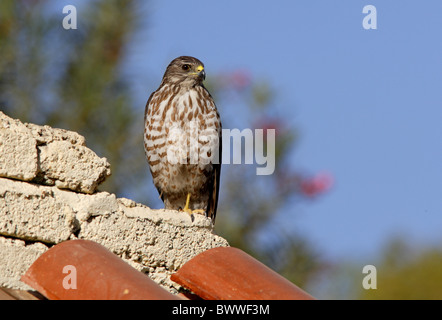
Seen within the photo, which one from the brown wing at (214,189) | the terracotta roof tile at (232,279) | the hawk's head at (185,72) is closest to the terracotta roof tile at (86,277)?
Answer: the terracotta roof tile at (232,279)

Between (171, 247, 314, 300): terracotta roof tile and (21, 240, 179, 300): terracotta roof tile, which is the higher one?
(21, 240, 179, 300): terracotta roof tile

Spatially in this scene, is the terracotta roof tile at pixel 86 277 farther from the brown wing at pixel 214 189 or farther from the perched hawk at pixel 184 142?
the brown wing at pixel 214 189

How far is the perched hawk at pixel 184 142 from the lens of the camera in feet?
20.4

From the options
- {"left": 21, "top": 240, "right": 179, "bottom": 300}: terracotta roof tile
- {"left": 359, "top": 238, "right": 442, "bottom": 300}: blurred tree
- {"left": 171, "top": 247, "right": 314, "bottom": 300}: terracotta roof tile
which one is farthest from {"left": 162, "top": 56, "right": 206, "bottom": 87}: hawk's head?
{"left": 359, "top": 238, "right": 442, "bottom": 300}: blurred tree

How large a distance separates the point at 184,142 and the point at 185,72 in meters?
0.82

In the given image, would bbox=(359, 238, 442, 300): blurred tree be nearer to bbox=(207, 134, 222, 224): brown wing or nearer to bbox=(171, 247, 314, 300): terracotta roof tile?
bbox=(207, 134, 222, 224): brown wing

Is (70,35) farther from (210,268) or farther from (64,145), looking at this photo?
(210,268)

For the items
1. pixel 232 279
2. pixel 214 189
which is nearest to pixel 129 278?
pixel 232 279

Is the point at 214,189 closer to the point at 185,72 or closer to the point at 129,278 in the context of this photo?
the point at 185,72

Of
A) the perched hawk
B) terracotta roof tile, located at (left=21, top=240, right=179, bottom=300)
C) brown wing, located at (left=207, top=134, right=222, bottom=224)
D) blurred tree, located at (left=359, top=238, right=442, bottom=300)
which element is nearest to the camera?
terracotta roof tile, located at (left=21, top=240, right=179, bottom=300)

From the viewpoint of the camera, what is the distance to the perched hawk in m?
6.22

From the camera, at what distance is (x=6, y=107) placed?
7879 mm
